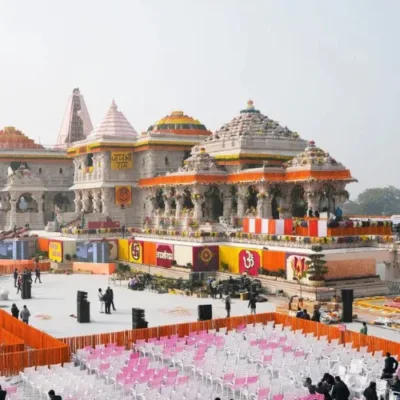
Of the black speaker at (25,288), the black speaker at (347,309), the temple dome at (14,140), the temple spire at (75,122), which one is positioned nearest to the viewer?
the black speaker at (347,309)

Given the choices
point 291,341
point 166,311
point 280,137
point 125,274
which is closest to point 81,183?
point 280,137

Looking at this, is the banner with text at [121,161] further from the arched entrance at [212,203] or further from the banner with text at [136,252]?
the banner with text at [136,252]

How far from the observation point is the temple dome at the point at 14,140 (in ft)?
234

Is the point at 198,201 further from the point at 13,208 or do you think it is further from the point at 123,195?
the point at 13,208

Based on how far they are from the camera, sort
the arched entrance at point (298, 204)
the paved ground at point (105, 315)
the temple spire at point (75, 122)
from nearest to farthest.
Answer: the paved ground at point (105, 315)
the arched entrance at point (298, 204)
the temple spire at point (75, 122)

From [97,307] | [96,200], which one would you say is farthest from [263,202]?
[97,307]

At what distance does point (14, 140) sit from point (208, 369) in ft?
197

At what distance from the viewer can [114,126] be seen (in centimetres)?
6275

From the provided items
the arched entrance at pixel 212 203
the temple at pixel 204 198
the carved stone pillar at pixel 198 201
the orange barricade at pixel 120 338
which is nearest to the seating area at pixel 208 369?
the orange barricade at pixel 120 338

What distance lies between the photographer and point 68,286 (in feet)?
115

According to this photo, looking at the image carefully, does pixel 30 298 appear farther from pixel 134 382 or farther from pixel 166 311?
pixel 134 382

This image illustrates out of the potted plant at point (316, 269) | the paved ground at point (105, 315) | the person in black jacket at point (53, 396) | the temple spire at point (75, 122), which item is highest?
the temple spire at point (75, 122)

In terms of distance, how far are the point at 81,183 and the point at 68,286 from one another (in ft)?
97.5

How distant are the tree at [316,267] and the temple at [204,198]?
22 centimetres
